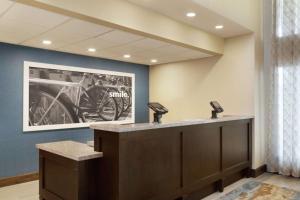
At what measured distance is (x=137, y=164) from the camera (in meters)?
2.65

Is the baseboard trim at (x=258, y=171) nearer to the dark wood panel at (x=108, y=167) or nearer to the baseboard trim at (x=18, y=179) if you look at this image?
the dark wood panel at (x=108, y=167)

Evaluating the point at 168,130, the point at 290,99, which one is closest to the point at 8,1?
the point at 168,130

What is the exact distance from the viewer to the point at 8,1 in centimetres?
258

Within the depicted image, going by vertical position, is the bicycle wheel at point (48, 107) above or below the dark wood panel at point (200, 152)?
above

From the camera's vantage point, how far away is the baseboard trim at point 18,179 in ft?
13.7

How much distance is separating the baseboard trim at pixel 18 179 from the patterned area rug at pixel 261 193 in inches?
130

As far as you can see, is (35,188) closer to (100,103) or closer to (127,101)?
(100,103)

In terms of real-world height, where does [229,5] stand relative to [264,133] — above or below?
above

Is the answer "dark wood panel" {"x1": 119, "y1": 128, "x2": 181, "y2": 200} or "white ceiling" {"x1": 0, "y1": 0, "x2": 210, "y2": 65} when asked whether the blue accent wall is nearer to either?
"white ceiling" {"x1": 0, "y1": 0, "x2": 210, "y2": 65}

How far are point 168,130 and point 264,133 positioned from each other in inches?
113

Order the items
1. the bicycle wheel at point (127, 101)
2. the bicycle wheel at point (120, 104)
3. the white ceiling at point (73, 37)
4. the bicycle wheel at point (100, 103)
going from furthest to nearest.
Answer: the bicycle wheel at point (127, 101), the bicycle wheel at point (120, 104), the bicycle wheel at point (100, 103), the white ceiling at point (73, 37)

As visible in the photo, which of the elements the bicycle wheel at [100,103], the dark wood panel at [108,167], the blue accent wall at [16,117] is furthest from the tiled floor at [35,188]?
the bicycle wheel at [100,103]

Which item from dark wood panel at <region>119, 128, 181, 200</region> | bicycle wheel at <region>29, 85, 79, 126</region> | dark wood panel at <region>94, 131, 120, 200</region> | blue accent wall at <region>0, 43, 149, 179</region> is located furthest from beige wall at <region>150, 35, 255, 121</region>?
dark wood panel at <region>94, 131, 120, 200</region>

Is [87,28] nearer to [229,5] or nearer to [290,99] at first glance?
[229,5]
